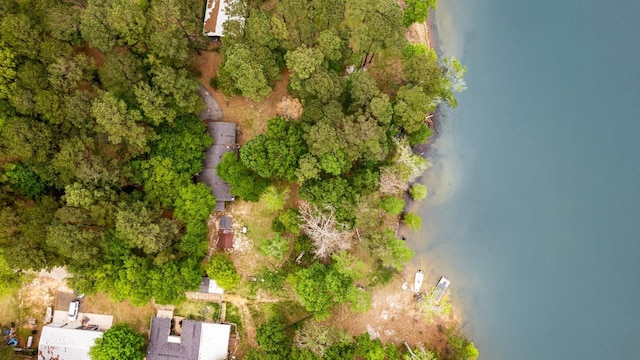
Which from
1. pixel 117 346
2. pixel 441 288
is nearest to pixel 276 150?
pixel 441 288

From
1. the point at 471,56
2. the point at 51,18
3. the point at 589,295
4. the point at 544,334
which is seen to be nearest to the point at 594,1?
the point at 471,56

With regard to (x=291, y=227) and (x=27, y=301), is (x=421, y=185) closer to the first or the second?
(x=291, y=227)

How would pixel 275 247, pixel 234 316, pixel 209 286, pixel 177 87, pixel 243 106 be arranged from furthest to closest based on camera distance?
pixel 243 106, pixel 234 316, pixel 209 286, pixel 275 247, pixel 177 87

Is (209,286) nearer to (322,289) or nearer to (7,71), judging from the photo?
(322,289)

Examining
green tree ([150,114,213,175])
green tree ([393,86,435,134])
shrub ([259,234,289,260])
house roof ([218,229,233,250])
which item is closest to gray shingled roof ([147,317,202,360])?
house roof ([218,229,233,250])

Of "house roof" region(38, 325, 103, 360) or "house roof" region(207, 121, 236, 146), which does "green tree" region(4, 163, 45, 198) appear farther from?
"house roof" region(207, 121, 236, 146)

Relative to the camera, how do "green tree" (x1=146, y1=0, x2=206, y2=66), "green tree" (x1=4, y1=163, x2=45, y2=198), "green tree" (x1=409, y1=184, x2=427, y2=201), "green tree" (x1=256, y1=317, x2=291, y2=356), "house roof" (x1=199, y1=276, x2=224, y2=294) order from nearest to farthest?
"green tree" (x1=146, y1=0, x2=206, y2=66) < "green tree" (x1=4, y1=163, x2=45, y2=198) < "green tree" (x1=256, y1=317, x2=291, y2=356) < "house roof" (x1=199, y1=276, x2=224, y2=294) < "green tree" (x1=409, y1=184, x2=427, y2=201)

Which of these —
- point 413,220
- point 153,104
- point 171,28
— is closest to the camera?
point 171,28

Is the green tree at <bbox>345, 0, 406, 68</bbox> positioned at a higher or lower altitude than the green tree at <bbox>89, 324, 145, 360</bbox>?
higher
